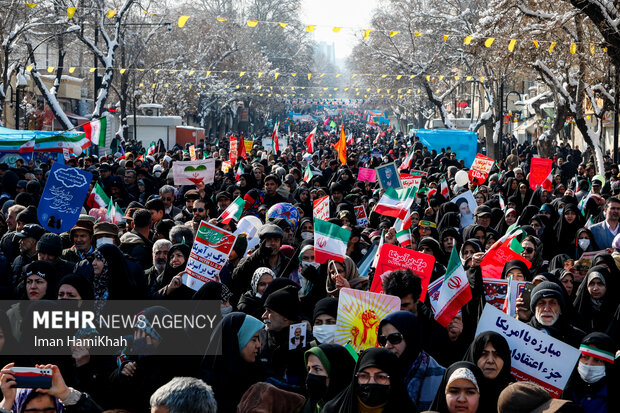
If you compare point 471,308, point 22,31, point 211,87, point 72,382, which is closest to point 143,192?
point 471,308

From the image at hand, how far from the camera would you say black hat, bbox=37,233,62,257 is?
7.74 metres

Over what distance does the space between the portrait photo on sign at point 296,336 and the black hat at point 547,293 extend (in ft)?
4.93

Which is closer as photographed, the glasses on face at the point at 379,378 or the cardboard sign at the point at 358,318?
the glasses on face at the point at 379,378

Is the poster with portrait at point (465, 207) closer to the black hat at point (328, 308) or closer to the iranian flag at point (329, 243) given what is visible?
the iranian flag at point (329, 243)

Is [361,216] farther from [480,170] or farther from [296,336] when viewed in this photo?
[296,336]

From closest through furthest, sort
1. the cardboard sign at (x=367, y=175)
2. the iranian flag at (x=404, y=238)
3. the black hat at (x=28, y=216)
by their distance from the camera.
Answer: the iranian flag at (x=404, y=238) < the black hat at (x=28, y=216) < the cardboard sign at (x=367, y=175)

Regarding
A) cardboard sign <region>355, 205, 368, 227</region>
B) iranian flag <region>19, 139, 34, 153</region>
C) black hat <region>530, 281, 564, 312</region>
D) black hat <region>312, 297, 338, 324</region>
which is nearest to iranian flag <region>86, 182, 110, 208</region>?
cardboard sign <region>355, 205, 368, 227</region>

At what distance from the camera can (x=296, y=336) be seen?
6.00 meters

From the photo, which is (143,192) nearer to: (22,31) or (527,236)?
(527,236)

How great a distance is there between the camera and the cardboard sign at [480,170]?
1797 centimetres

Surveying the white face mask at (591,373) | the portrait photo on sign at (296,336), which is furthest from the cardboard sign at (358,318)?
the white face mask at (591,373)

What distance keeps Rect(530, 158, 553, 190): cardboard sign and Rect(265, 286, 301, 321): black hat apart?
36.5 feet

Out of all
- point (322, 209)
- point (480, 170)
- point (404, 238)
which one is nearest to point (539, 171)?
point (480, 170)

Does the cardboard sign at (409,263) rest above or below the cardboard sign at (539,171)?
above
